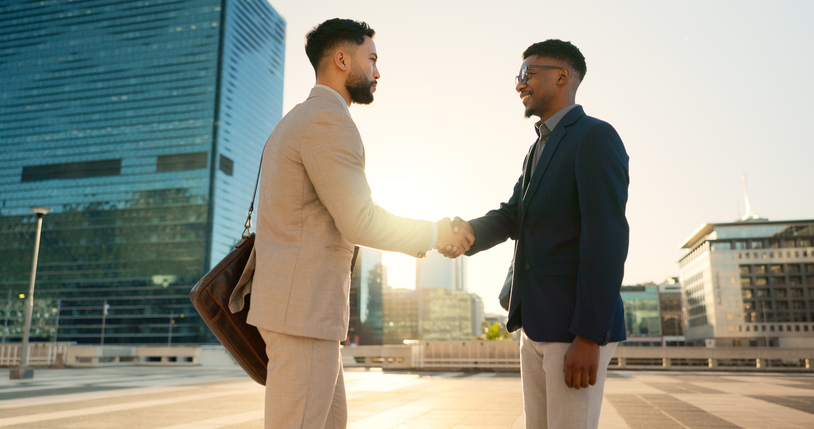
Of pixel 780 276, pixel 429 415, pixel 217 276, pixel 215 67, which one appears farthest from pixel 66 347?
pixel 780 276

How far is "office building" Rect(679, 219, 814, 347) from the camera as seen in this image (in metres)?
84.8

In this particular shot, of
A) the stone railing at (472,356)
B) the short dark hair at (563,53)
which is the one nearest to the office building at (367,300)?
the stone railing at (472,356)

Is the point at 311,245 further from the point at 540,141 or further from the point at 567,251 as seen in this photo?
the point at 540,141

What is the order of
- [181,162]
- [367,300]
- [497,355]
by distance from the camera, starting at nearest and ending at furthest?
[497,355], [181,162], [367,300]

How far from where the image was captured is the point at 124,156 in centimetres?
10388

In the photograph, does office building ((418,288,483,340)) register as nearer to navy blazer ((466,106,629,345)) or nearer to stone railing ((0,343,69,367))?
stone railing ((0,343,69,367))

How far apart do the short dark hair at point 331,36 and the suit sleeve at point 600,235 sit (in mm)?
1099

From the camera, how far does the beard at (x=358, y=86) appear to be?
7.75 feet

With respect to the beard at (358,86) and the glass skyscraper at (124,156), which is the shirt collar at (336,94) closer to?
the beard at (358,86)

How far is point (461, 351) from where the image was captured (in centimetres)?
2109

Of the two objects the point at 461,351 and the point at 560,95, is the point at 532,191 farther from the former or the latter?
the point at 461,351

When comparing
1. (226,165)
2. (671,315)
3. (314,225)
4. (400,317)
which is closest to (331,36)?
(314,225)

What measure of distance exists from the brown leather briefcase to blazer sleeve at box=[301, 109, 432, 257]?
20.6 inches

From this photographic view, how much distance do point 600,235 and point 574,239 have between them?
0.50 feet
